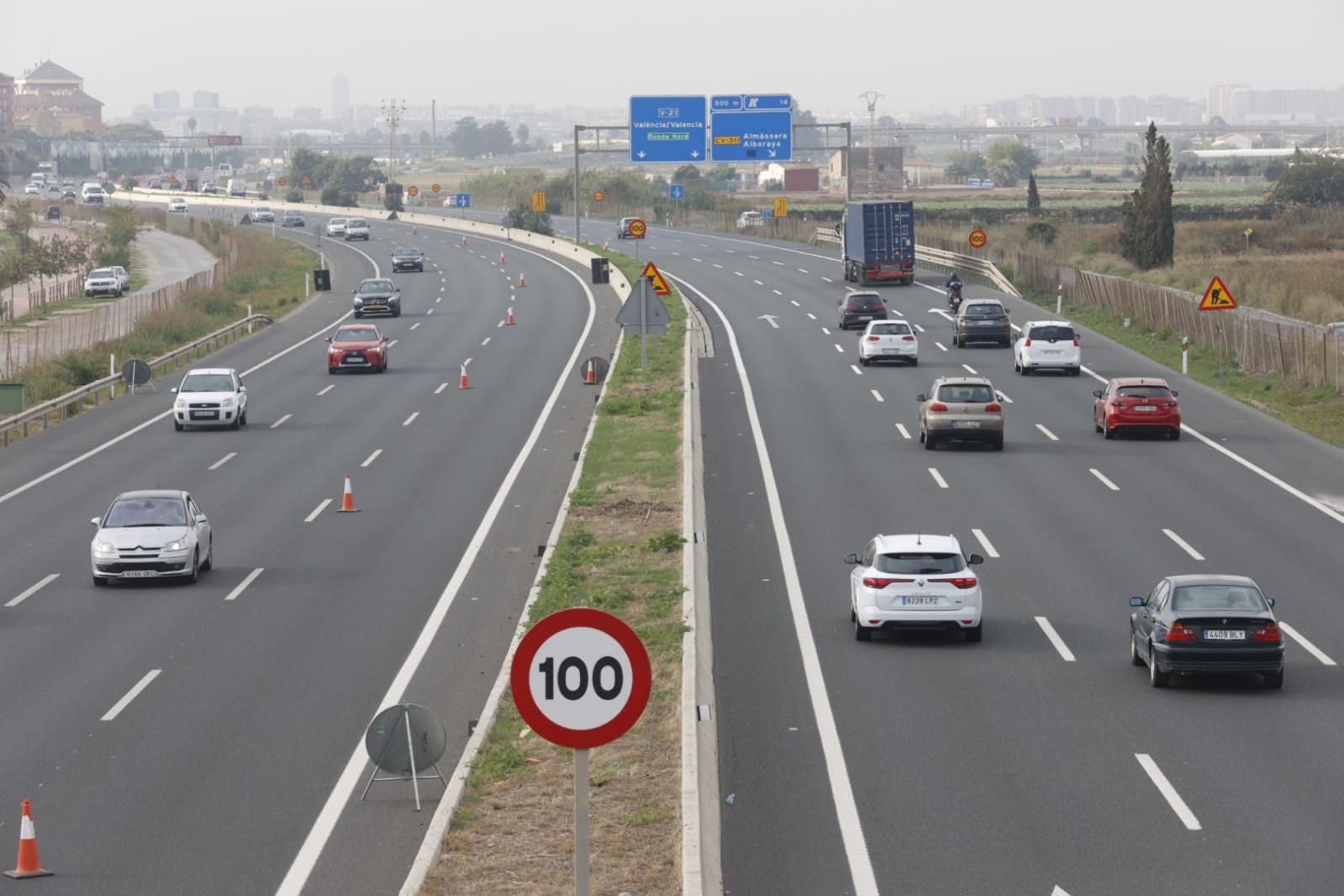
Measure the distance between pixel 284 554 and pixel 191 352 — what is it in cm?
3277

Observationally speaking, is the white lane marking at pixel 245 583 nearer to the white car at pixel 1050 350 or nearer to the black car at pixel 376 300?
the white car at pixel 1050 350

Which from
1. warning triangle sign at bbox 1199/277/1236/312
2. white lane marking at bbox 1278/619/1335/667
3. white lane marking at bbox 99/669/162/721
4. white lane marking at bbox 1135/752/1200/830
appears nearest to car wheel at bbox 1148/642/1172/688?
white lane marking at bbox 1278/619/1335/667

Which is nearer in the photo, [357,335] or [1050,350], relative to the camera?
[1050,350]

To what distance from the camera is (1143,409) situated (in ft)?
128

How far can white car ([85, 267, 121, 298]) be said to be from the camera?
96812mm

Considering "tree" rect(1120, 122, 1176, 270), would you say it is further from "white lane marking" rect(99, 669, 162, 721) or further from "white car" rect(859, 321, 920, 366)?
"white lane marking" rect(99, 669, 162, 721)

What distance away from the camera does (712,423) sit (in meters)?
41.6

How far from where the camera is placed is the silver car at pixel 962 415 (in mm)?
37656

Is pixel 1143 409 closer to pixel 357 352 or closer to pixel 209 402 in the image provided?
pixel 209 402

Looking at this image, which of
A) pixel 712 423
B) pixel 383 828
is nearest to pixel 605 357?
pixel 712 423

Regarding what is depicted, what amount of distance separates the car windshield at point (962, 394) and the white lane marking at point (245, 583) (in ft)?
52.9

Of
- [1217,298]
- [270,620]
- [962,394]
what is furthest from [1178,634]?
[1217,298]

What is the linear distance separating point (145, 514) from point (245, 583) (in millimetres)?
1843

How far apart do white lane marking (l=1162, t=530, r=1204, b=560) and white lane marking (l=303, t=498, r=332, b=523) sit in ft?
46.1
